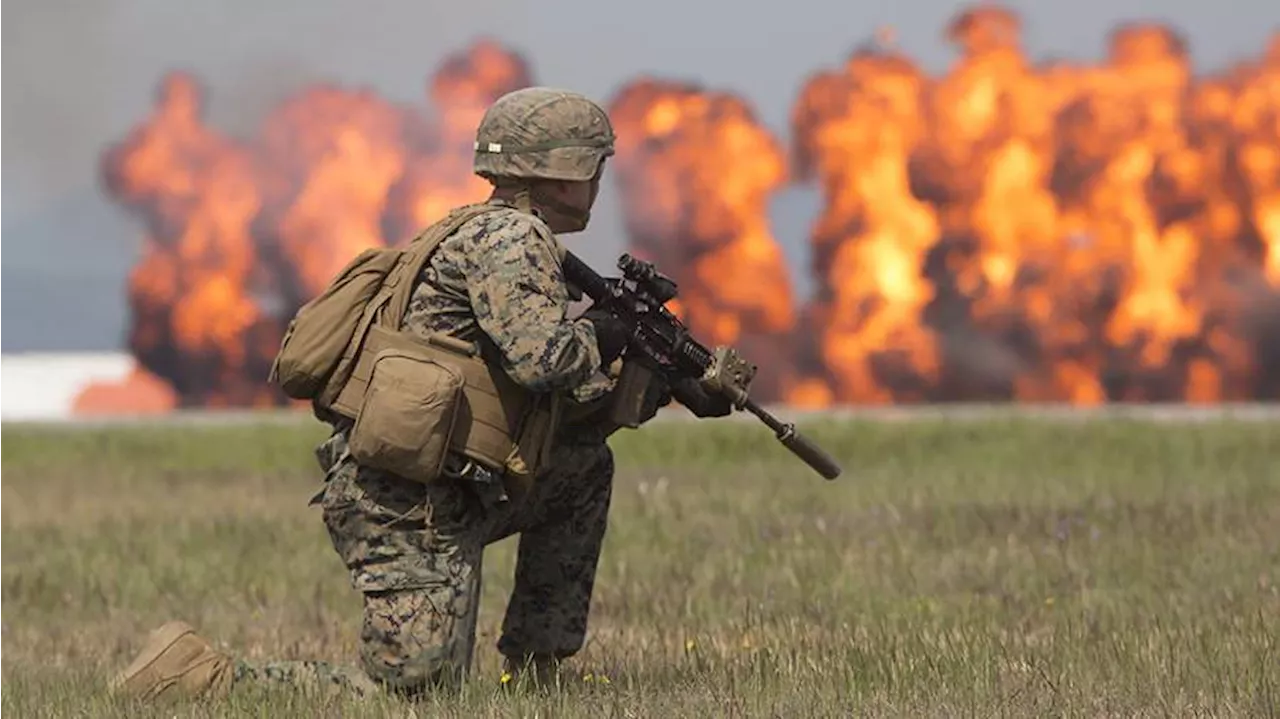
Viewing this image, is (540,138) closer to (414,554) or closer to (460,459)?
(460,459)

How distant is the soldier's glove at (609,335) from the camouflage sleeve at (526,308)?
155mm

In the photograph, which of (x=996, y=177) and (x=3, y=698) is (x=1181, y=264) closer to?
(x=996, y=177)

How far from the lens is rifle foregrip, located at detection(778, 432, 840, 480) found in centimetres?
816

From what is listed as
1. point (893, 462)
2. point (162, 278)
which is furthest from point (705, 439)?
point (162, 278)

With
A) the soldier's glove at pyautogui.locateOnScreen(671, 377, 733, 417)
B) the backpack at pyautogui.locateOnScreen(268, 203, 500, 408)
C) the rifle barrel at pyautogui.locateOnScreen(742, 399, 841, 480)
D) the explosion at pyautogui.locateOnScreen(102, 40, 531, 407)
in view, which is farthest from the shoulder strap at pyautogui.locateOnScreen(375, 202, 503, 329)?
the explosion at pyautogui.locateOnScreen(102, 40, 531, 407)

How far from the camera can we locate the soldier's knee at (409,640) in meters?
7.59

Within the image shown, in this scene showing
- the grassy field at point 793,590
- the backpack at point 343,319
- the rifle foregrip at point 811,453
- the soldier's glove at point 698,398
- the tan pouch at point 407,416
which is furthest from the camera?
the rifle foregrip at point 811,453

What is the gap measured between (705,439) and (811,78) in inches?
1013

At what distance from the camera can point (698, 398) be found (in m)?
7.79

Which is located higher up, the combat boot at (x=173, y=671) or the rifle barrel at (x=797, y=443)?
the rifle barrel at (x=797, y=443)

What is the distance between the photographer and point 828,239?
48250 millimetres

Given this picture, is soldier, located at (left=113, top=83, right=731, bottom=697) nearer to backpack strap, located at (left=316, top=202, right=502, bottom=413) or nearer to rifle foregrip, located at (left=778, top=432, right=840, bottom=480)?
backpack strap, located at (left=316, top=202, right=502, bottom=413)

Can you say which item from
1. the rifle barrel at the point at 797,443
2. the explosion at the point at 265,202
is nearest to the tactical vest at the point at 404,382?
the rifle barrel at the point at 797,443

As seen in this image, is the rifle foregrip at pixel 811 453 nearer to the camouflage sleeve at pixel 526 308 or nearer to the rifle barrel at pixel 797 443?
the rifle barrel at pixel 797 443
